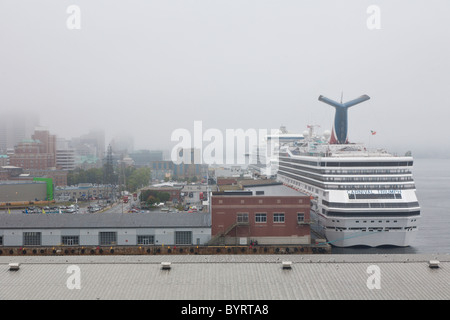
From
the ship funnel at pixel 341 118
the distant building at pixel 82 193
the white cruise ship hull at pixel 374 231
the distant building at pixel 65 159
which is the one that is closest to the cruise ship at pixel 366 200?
the white cruise ship hull at pixel 374 231

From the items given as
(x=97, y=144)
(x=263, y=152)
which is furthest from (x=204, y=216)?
(x=97, y=144)

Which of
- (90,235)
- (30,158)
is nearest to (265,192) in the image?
(90,235)

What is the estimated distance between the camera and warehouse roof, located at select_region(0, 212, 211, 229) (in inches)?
866

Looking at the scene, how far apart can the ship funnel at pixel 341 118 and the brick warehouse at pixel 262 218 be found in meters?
14.5

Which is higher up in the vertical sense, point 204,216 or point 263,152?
point 263,152

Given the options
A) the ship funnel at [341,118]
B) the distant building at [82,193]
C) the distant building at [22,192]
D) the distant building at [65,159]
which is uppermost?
the ship funnel at [341,118]

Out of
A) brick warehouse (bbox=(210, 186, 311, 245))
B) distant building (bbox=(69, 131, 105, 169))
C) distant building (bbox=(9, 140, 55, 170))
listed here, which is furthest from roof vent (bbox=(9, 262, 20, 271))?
distant building (bbox=(69, 131, 105, 169))

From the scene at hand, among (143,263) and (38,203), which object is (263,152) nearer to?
(38,203)

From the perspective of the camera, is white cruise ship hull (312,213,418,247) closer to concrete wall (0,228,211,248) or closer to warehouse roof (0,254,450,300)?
concrete wall (0,228,211,248)

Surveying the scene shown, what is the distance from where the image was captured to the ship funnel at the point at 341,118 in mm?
34531

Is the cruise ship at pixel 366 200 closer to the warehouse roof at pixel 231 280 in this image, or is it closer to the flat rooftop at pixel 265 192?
the flat rooftop at pixel 265 192

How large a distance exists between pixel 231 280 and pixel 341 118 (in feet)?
89.5
